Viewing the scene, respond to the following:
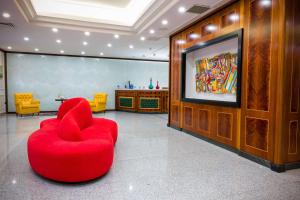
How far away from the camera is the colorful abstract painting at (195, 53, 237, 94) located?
4.21 m

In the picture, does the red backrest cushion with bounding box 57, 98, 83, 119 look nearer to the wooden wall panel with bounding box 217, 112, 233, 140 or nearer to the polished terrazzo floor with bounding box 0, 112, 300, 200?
the polished terrazzo floor with bounding box 0, 112, 300, 200

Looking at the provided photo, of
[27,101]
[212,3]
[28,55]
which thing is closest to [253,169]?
[212,3]

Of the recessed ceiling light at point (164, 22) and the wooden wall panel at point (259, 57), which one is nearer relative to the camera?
the wooden wall panel at point (259, 57)

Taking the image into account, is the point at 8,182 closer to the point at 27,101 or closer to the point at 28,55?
the point at 27,101

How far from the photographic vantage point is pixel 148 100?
985 cm

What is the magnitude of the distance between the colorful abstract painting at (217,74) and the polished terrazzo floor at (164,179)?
1346 mm

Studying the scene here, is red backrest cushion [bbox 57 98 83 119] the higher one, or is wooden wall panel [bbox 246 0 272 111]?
wooden wall panel [bbox 246 0 272 111]

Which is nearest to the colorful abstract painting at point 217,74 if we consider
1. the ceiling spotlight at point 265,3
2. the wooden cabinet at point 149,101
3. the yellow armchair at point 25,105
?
the ceiling spotlight at point 265,3

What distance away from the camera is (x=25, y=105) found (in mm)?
8438

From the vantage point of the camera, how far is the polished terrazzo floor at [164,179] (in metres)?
2.41

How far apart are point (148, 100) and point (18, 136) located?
5.76 metres

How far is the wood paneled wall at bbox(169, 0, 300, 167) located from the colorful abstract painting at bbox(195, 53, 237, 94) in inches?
17.0

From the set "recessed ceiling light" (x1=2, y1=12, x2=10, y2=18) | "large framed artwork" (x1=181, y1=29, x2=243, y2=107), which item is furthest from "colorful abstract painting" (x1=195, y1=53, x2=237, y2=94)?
"recessed ceiling light" (x1=2, y1=12, x2=10, y2=18)

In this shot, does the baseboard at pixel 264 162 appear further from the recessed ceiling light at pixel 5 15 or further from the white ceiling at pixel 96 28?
the recessed ceiling light at pixel 5 15
